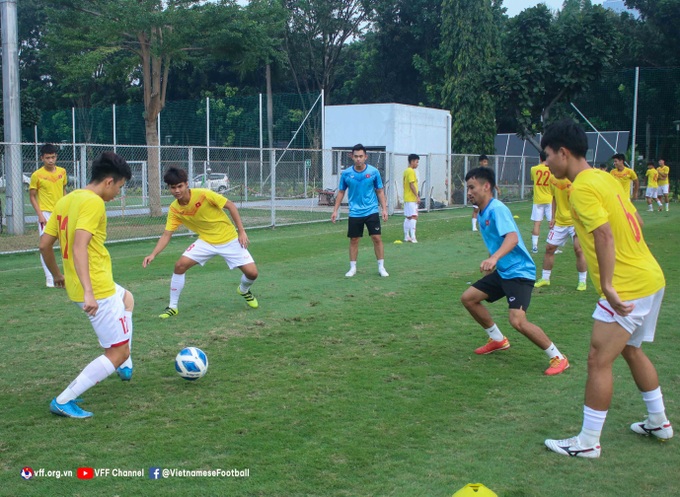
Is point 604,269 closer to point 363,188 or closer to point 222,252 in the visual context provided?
point 222,252

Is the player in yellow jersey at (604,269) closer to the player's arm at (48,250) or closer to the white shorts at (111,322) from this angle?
the white shorts at (111,322)

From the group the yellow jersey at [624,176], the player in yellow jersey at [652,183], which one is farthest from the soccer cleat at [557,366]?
the player in yellow jersey at [652,183]

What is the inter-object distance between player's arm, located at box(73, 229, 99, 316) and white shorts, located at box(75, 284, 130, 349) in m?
0.18

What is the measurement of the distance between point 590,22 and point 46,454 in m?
30.1

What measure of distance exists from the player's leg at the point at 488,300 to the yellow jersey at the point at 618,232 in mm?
2030

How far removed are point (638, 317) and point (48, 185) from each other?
8800mm

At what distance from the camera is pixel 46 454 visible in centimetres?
415

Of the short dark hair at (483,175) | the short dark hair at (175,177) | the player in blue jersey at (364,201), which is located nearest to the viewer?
the short dark hair at (483,175)

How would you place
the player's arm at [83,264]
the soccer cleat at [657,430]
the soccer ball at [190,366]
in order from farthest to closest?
the soccer ball at [190,366] < the player's arm at [83,264] < the soccer cleat at [657,430]

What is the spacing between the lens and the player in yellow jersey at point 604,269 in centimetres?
381

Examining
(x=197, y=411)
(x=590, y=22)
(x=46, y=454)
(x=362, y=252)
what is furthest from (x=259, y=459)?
(x=590, y=22)

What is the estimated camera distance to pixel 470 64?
3525 centimetres

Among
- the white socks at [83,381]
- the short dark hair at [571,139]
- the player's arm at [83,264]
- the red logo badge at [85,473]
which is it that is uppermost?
the short dark hair at [571,139]

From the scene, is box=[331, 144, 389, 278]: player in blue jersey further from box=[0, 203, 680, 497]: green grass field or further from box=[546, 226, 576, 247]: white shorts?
box=[546, 226, 576, 247]: white shorts
